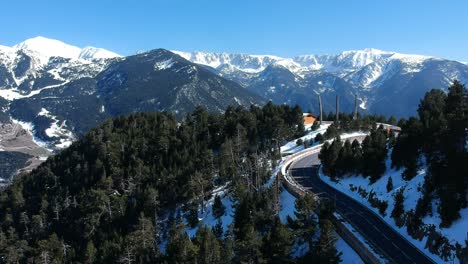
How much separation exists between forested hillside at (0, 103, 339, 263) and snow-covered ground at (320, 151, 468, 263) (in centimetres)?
855

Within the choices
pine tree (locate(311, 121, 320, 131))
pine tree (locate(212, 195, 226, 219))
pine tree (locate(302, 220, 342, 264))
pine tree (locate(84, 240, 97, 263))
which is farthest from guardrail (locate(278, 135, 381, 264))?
pine tree (locate(311, 121, 320, 131))

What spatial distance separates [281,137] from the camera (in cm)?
9600

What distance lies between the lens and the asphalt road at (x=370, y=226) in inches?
1524

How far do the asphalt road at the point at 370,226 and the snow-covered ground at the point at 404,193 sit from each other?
0.68 meters

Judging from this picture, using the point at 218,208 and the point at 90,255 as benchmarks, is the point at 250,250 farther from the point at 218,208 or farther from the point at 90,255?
the point at 90,255

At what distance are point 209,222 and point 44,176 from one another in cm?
6029

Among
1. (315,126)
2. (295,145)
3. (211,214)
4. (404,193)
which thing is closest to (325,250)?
(404,193)

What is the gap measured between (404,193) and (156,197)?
44.7m

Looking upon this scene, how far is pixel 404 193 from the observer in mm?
48250

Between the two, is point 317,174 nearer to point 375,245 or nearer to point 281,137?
point 281,137

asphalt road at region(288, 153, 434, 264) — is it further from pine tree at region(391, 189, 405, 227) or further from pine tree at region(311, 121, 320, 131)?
pine tree at region(311, 121, 320, 131)

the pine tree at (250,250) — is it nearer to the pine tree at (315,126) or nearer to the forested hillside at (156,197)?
the forested hillside at (156,197)

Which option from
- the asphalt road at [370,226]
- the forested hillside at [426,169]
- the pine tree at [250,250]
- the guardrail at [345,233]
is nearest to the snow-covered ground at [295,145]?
the asphalt road at [370,226]

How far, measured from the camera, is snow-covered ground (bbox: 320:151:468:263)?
125 ft
